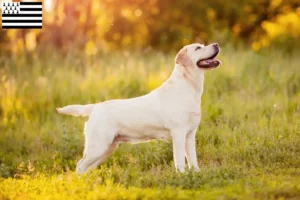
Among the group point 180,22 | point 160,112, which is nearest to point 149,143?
point 160,112

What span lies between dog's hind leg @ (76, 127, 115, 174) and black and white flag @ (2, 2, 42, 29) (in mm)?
4614

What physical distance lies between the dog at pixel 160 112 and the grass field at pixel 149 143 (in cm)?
43

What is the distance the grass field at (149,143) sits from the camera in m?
6.96

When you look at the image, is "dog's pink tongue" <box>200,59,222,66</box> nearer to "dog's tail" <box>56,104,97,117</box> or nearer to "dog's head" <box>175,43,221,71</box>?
"dog's head" <box>175,43,221,71</box>

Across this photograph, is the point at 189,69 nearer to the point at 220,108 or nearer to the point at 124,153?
the point at 124,153

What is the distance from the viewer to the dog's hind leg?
7.87 m

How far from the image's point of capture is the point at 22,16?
1205 centimetres

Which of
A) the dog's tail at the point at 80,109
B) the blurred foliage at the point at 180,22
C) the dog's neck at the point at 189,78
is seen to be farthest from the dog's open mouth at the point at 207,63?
the blurred foliage at the point at 180,22

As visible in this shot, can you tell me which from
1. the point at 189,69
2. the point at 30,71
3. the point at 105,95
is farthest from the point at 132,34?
the point at 189,69

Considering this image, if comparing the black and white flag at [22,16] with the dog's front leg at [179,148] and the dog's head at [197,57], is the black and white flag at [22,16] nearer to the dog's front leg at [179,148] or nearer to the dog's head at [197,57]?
the dog's head at [197,57]

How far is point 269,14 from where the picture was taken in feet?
72.6

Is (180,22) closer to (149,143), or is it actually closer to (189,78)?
(149,143)

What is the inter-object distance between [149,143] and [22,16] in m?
3.85

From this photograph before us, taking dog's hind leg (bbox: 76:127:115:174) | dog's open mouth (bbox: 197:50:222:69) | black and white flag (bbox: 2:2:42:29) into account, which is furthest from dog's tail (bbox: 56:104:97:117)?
black and white flag (bbox: 2:2:42:29)
